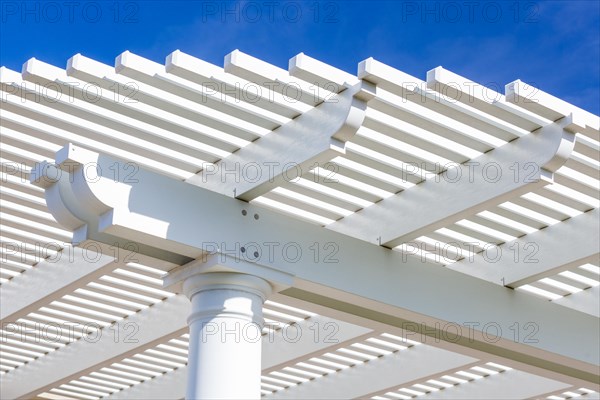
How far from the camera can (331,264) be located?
8.55 metres

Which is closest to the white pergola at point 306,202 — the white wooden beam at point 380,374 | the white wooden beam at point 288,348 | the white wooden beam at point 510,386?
the white wooden beam at point 288,348

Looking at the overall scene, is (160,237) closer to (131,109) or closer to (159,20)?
(131,109)

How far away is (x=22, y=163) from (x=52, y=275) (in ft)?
8.08

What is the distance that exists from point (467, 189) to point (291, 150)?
1616 mm

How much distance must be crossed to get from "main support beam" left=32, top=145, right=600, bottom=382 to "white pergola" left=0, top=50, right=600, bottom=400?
0.06 ft

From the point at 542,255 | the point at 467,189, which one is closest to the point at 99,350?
the point at 542,255

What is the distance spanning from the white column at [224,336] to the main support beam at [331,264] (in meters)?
0.21

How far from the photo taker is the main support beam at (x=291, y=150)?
7215 mm

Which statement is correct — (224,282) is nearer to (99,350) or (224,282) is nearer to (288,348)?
(288,348)

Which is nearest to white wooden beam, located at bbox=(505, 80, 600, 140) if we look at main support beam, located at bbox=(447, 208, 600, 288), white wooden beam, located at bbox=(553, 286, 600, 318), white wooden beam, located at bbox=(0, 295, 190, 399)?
main support beam, located at bbox=(447, 208, 600, 288)

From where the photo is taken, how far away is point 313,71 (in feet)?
23.0

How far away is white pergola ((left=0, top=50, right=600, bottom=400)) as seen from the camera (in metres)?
7.35

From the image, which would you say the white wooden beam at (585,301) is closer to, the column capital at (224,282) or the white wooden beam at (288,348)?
the white wooden beam at (288,348)

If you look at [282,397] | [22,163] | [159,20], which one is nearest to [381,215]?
[22,163]
